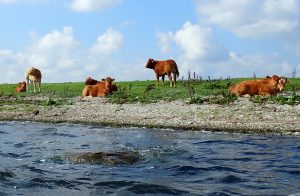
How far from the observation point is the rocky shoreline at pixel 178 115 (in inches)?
789

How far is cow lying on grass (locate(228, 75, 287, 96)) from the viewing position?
26.7 meters

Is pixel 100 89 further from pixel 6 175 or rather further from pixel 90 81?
pixel 6 175

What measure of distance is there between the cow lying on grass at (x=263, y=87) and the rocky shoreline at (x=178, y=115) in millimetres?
1583

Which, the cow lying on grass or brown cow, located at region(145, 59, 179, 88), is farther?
brown cow, located at region(145, 59, 179, 88)

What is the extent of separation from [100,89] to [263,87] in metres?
11.3

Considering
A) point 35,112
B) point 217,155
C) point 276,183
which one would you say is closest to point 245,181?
point 276,183

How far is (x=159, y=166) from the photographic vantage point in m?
12.5

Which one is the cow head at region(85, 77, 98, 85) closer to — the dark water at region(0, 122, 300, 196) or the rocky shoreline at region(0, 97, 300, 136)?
the rocky shoreline at region(0, 97, 300, 136)

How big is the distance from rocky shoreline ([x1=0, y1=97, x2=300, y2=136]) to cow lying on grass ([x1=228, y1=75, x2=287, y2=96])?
1583 millimetres

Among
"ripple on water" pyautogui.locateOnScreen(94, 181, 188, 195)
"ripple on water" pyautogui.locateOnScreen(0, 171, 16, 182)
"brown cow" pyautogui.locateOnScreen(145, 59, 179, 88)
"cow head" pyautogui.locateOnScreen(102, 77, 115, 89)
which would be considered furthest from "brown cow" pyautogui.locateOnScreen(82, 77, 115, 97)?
"ripple on water" pyautogui.locateOnScreen(94, 181, 188, 195)

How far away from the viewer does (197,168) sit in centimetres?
1236

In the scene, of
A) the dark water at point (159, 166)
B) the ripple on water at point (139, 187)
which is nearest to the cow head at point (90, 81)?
the dark water at point (159, 166)

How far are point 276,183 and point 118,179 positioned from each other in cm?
349

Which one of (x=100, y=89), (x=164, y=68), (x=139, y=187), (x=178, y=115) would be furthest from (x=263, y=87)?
(x=139, y=187)
